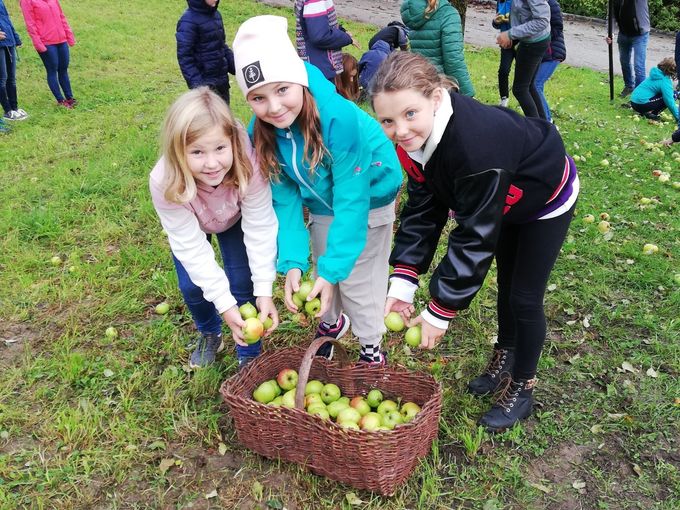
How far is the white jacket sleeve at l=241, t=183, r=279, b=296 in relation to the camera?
262 centimetres

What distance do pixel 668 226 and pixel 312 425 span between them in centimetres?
388

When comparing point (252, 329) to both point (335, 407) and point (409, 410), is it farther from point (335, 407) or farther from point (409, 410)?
point (409, 410)

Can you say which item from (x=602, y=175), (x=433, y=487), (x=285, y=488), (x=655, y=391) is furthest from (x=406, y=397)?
(x=602, y=175)

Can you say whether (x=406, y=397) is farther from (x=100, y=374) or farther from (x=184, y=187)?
(x=100, y=374)

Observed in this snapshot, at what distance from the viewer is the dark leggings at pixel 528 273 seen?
234 centimetres

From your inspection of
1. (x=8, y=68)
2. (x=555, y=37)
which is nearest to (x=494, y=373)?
(x=555, y=37)

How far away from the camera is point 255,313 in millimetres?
2729

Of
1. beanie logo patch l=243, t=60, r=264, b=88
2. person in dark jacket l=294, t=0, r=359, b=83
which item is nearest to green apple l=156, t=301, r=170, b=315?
beanie logo patch l=243, t=60, r=264, b=88

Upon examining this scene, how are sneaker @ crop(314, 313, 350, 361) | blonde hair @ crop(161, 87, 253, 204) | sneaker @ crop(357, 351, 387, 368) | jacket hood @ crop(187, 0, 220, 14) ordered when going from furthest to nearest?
jacket hood @ crop(187, 0, 220, 14) → sneaker @ crop(314, 313, 350, 361) → sneaker @ crop(357, 351, 387, 368) → blonde hair @ crop(161, 87, 253, 204)

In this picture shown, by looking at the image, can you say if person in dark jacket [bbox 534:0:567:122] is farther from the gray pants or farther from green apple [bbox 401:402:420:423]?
green apple [bbox 401:402:420:423]

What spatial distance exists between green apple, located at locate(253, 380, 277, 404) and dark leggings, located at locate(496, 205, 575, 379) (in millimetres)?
1229

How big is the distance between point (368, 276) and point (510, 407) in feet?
3.22

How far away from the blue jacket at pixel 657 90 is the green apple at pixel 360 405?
659 cm

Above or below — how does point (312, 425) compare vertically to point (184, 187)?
below
